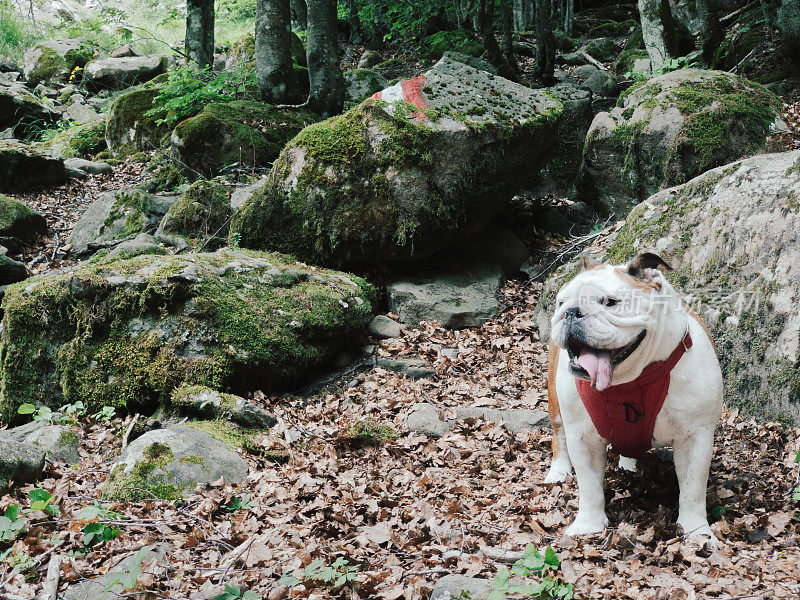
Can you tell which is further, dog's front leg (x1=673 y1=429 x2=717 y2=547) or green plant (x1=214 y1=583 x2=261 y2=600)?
dog's front leg (x1=673 y1=429 x2=717 y2=547)


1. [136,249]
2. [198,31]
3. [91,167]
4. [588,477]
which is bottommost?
[136,249]

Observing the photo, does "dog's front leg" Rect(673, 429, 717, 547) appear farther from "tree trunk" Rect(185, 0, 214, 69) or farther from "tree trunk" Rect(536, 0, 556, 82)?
"tree trunk" Rect(185, 0, 214, 69)

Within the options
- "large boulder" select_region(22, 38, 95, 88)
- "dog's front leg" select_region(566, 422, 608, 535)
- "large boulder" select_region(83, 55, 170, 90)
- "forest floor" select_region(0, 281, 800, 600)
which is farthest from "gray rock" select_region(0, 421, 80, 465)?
"large boulder" select_region(22, 38, 95, 88)

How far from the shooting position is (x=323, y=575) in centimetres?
299

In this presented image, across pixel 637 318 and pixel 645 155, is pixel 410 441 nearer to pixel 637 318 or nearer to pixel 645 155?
pixel 637 318

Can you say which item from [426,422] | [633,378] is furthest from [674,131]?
[633,378]

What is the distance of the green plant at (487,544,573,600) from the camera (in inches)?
104

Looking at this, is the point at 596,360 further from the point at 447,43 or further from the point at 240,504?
the point at 447,43

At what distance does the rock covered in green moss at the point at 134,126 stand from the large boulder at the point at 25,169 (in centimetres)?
164

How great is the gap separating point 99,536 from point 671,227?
5.49 meters

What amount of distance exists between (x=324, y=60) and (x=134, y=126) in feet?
15.4

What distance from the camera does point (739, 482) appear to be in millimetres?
3846

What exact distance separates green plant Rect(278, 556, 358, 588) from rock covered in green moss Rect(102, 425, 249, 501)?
147 cm

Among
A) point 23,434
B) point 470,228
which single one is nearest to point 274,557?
point 23,434
